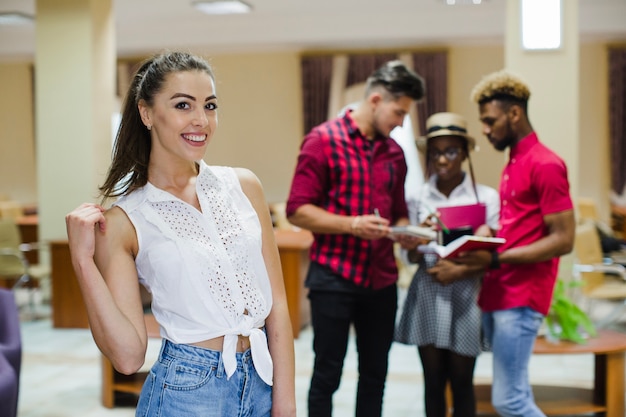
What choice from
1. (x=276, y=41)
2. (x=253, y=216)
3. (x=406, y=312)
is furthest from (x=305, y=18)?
(x=253, y=216)

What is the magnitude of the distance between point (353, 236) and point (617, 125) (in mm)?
8996

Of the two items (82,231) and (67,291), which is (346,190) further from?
(67,291)

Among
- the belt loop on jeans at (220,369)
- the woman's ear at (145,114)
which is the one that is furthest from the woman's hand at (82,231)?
the belt loop on jeans at (220,369)

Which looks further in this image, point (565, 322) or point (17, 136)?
point (17, 136)

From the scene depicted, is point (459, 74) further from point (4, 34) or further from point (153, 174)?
point (153, 174)

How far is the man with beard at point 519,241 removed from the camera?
2.87 metres

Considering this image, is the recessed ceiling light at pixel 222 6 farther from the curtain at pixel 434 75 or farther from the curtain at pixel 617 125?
the curtain at pixel 617 125

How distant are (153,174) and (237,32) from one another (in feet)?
32.6

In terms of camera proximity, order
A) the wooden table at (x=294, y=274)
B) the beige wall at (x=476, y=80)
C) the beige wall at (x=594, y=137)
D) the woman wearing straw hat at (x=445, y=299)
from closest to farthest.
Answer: the woman wearing straw hat at (x=445, y=299) → the wooden table at (x=294, y=274) → the beige wall at (x=594, y=137) → the beige wall at (x=476, y=80)

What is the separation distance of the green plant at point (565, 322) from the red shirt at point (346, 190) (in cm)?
146

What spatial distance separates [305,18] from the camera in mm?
11047

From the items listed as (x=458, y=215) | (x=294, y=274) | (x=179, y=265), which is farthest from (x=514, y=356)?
(x=294, y=274)

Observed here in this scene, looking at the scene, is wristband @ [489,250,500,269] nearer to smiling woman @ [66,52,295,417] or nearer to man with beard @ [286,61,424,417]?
man with beard @ [286,61,424,417]

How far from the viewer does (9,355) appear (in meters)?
3.55
